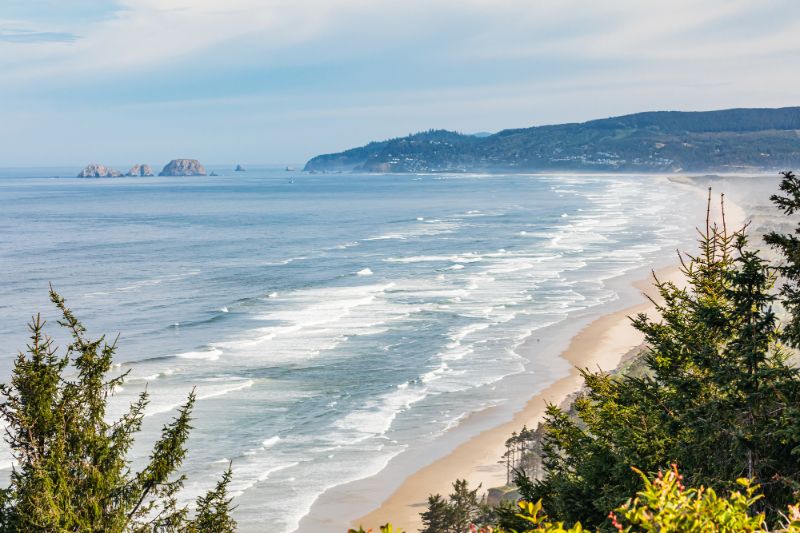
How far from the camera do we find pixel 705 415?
1084 cm

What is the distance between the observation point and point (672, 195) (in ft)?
521

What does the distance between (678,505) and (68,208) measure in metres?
161

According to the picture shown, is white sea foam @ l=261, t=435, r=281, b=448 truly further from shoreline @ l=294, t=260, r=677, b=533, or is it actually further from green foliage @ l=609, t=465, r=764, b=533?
green foliage @ l=609, t=465, r=764, b=533

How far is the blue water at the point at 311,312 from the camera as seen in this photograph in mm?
30703

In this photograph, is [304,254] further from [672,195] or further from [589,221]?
[672,195]

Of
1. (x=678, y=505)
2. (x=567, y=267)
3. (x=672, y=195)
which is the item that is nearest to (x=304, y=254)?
(x=567, y=267)

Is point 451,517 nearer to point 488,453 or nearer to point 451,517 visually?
point 451,517

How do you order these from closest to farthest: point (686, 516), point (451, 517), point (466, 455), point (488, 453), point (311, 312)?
point (686, 516) → point (451, 517) → point (466, 455) → point (488, 453) → point (311, 312)

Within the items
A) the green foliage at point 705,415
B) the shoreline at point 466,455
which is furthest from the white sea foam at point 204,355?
the green foliage at point 705,415

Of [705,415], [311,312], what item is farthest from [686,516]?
[311,312]

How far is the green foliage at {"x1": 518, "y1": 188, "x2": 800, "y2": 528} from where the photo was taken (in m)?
9.97

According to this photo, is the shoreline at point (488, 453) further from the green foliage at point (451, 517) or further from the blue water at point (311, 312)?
the green foliage at point (451, 517)

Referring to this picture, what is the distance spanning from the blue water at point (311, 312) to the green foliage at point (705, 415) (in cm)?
1386

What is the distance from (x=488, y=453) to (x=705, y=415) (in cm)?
1992
